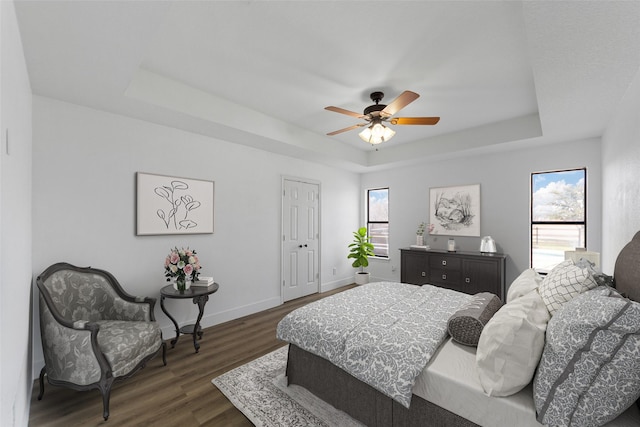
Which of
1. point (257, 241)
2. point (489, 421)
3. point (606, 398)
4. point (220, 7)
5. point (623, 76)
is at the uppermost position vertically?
point (220, 7)

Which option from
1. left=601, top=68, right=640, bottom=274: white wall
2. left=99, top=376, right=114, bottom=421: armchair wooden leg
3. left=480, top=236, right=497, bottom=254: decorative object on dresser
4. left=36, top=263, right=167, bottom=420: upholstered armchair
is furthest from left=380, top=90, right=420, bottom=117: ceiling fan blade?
left=99, top=376, right=114, bottom=421: armchair wooden leg

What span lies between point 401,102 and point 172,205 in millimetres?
2761

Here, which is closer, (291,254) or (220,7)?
(220,7)

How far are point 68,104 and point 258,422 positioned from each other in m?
3.24

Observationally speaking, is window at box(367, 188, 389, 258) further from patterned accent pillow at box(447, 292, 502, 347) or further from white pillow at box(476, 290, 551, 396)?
white pillow at box(476, 290, 551, 396)

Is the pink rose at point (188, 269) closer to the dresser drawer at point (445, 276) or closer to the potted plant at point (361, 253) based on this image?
the potted plant at point (361, 253)

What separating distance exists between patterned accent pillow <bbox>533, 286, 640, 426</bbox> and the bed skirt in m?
0.44

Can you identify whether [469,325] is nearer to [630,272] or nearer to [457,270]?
[630,272]

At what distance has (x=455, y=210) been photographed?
489 cm

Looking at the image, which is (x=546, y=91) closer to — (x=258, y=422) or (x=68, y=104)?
(x=258, y=422)

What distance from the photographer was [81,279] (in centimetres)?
256

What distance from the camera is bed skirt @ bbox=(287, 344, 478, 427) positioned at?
158 cm

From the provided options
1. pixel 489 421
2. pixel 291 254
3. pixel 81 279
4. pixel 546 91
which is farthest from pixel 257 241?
pixel 546 91

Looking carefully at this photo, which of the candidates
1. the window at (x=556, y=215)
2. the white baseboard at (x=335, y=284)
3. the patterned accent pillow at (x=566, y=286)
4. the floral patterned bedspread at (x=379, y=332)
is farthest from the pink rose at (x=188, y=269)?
the window at (x=556, y=215)
